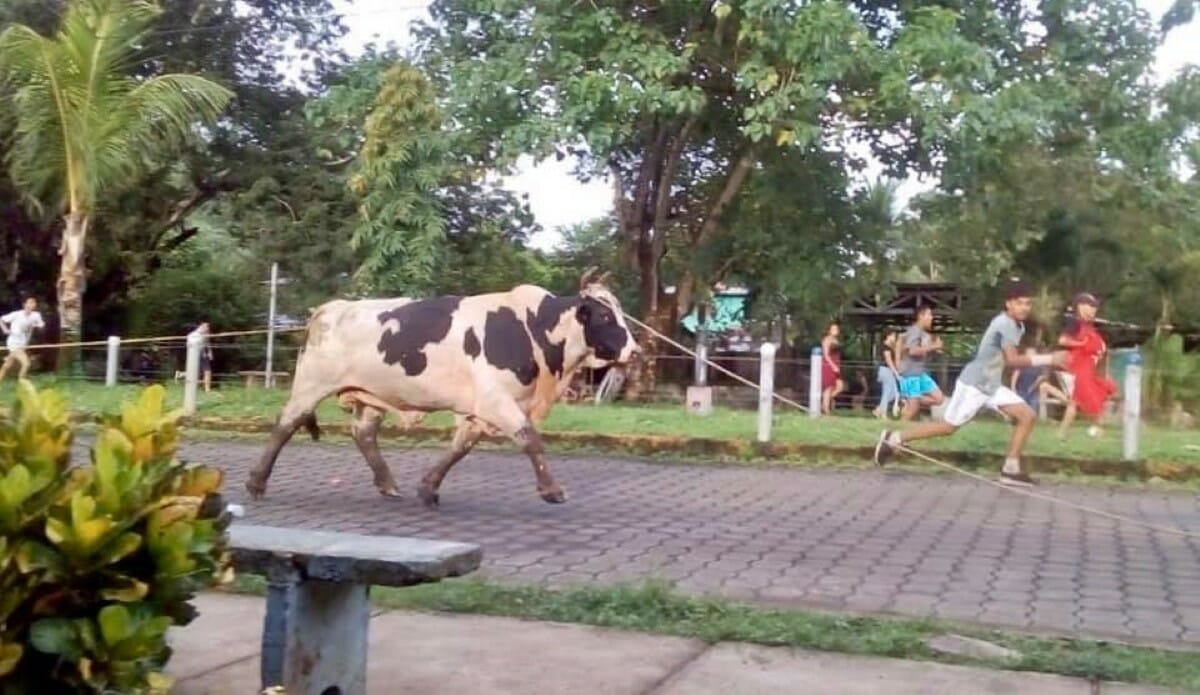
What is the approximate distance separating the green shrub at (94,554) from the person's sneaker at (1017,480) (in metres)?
9.37

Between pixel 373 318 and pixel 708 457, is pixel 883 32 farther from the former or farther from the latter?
pixel 373 318

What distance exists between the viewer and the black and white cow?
9000mm

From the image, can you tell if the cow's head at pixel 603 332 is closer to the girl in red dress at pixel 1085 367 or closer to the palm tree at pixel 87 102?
the girl in red dress at pixel 1085 367

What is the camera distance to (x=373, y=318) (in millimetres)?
9383

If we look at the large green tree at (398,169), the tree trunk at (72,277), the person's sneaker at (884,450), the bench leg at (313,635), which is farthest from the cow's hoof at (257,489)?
Answer: the large green tree at (398,169)

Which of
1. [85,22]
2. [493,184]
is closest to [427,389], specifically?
[85,22]

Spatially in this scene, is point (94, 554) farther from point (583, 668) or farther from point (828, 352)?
point (828, 352)

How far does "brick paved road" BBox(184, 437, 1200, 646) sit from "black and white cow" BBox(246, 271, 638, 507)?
1.87ft

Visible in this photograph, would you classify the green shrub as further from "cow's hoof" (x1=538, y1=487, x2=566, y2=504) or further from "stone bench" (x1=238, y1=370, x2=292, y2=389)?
"stone bench" (x1=238, y1=370, x2=292, y2=389)

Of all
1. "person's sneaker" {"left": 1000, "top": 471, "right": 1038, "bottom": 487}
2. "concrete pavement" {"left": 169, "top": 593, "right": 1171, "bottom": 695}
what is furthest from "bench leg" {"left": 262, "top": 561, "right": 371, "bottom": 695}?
"person's sneaker" {"left": 1000, "top": 471, "right": 1038, "bottom": 487}

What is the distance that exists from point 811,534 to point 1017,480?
4.02 metres

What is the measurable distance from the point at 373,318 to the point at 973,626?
16.4ft

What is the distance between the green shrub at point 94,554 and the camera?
3.09 metres

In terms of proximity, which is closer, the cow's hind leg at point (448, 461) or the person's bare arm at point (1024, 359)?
the cow's hind leg at point (448, 461)
